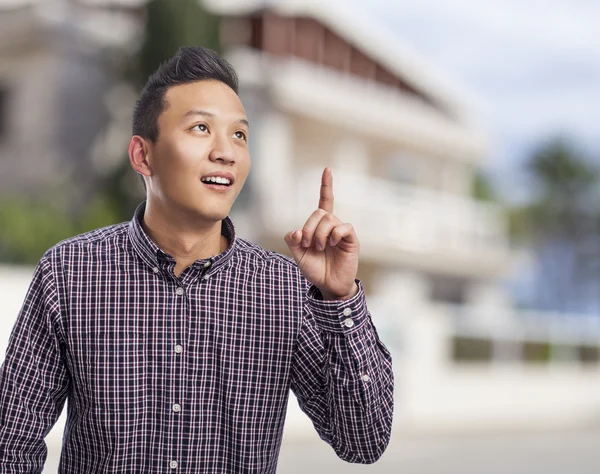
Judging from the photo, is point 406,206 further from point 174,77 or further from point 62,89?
point 174,77

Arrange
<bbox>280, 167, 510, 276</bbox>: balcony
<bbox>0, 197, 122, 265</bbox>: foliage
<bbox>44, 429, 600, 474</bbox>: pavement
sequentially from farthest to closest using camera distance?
<bbox>280, 167, 510, 276</bbox>: balcony, <bbox>0, 197, 122, 265</bbox>: foliage, <bbox>44, 429, 600, 474</bbox>: pavement

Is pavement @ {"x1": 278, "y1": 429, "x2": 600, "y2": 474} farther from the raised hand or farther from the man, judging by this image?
the raised hand

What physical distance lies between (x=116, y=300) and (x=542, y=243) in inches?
2256

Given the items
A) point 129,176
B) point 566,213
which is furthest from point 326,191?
point 566,213

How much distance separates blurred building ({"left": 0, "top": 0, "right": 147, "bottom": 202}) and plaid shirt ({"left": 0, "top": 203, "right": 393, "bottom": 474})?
1726 cm

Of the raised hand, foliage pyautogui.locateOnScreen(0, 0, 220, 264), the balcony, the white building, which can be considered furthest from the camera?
the balcony

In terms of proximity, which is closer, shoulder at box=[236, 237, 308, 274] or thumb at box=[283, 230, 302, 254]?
thumb at box=[283, 230, 302, 254]

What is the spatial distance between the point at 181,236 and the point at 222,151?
204 mm

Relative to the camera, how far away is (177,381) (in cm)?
217

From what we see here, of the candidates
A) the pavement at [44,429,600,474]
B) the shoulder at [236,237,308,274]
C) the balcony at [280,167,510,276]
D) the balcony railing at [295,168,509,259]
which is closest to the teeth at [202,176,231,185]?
the shoulder at [236,237,308,274]

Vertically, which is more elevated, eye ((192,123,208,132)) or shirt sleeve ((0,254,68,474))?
eye ((192,123,208,132))

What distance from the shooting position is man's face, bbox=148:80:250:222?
2.15 metres

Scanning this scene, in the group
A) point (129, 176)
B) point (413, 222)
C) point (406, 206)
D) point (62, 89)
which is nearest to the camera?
point (129, 176)

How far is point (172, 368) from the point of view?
2182 mm
